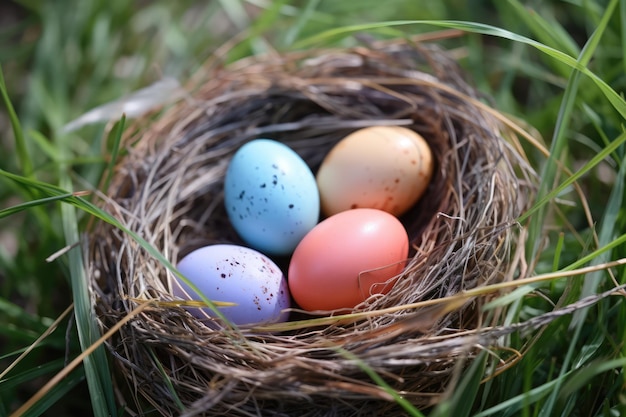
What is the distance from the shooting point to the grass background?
4.22 ft

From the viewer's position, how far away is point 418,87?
1739 millimetres

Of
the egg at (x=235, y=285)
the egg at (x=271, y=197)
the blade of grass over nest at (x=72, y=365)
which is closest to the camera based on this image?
the blade of grass over nest at (x=72, y=365)

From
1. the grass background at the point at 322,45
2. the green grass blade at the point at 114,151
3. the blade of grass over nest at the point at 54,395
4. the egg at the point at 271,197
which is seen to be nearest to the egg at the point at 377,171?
the egg at the point at 271,197

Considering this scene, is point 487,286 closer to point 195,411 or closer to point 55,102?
point 195,411

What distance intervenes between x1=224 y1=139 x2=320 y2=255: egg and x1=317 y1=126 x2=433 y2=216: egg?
0.22 feet

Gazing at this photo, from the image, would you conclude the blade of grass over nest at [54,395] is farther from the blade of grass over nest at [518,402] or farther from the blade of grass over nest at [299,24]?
the blade of grass over nest at [299,24]

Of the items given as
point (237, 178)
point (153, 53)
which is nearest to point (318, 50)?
point (237, 178)

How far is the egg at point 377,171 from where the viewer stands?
1556mm

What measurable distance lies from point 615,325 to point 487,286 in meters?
0.42

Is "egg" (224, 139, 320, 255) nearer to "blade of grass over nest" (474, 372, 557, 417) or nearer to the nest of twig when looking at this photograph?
the nest of twig

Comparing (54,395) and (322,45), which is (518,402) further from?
(322,45)

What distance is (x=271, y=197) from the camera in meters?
1.51

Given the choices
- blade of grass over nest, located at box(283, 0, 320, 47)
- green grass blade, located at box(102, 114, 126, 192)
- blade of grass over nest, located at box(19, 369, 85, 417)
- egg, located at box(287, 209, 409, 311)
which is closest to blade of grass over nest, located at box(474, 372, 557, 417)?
egg, located at box(287, 209, 409, 311)

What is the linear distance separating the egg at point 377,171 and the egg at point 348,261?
13 cm
